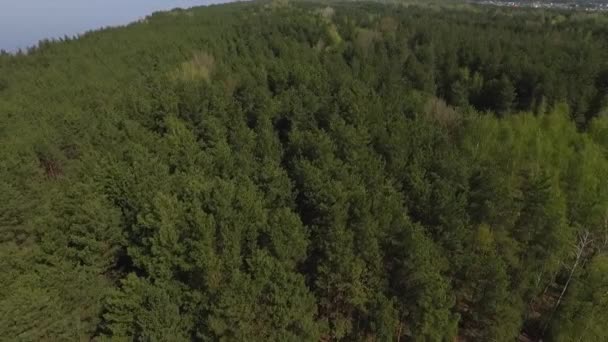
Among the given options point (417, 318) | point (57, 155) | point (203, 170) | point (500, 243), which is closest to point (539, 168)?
point (500, 243)

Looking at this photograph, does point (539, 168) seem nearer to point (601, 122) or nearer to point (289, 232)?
point (601, 122)

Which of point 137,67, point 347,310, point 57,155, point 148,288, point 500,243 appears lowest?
point 347,310

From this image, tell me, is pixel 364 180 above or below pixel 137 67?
below

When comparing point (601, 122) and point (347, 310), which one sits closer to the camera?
point (347, 310)

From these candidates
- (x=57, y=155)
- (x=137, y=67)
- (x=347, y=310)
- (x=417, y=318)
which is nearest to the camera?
(x=417, y=318)

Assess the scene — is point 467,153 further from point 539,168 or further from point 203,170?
point 203,170

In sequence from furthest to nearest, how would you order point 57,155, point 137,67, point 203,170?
1. point 137,67
2. point 57,155
3. point 203,170

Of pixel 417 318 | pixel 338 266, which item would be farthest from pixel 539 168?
pixel 338 266
